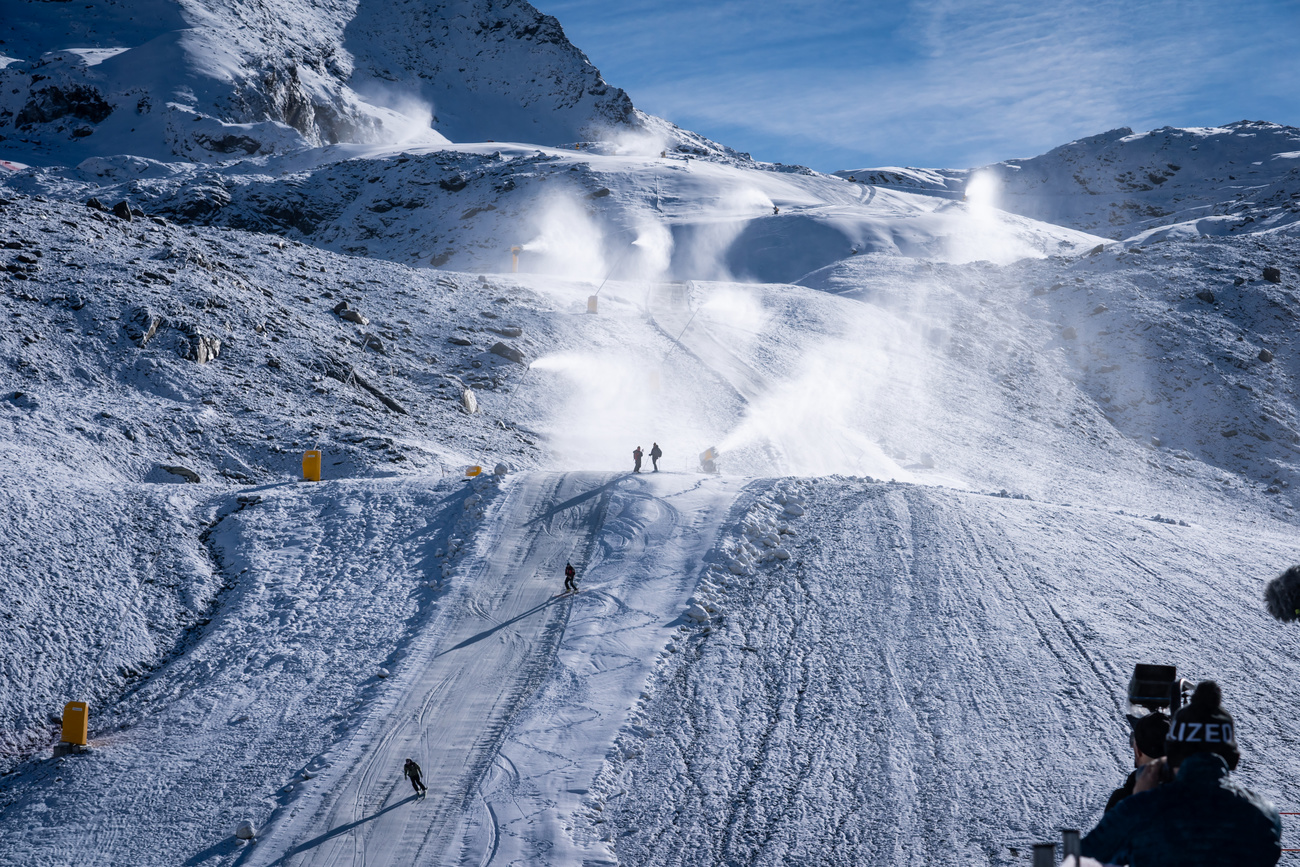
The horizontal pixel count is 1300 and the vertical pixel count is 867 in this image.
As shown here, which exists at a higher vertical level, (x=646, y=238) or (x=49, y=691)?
(x=646, y=238)

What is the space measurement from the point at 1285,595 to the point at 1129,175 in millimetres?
128619

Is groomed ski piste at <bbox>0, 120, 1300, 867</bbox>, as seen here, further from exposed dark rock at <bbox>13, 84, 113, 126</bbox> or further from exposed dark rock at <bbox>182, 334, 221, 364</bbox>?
exposed dark rock at <bbox>13, 84, 113, 126</bbox>

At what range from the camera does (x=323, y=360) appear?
29.1 metres

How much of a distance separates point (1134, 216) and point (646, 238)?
252ft

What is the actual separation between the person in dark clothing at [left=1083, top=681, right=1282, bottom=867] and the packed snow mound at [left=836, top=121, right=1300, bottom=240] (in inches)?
3862

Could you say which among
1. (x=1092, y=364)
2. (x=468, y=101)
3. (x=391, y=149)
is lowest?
(x=1092, y=364)

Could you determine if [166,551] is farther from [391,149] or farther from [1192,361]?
[391,149]

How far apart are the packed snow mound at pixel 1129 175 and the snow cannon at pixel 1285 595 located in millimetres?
88664

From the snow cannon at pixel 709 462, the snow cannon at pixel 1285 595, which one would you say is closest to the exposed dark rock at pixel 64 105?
the snow cannon at pixel 709 462

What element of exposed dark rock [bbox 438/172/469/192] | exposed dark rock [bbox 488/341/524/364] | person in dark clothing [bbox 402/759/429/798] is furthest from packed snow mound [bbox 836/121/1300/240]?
person in dark clothing [bbox 402/759/429/798]

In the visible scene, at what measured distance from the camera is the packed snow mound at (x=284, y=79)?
252ft

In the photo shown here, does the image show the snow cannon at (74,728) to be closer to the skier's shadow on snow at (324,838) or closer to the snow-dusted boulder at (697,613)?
the skier's shadow on snow at (324,838)

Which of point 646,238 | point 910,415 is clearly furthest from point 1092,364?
point 646,238

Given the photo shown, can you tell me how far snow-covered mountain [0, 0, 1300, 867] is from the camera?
10969mm
